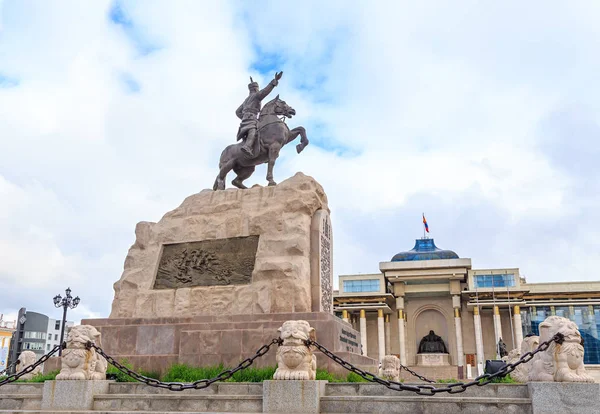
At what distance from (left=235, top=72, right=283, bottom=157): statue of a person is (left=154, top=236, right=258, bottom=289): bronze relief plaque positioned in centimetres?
262

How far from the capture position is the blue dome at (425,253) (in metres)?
50.1

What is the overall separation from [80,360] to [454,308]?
135 ft

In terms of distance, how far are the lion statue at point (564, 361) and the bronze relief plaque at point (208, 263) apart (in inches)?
244

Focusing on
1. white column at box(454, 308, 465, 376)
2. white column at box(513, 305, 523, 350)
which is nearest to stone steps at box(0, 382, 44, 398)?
white column at box(454, 308, 465, 376)

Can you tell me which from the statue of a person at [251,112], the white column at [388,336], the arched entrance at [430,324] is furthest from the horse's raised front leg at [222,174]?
the arched entrance at [430,324]

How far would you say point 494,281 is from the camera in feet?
146

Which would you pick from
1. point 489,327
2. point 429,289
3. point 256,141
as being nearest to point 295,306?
point 256,141

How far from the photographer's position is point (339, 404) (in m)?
6.61

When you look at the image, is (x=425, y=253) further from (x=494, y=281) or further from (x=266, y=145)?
(x=266, y=145)

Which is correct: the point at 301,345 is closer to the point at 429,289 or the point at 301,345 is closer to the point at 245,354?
the point at 245,354

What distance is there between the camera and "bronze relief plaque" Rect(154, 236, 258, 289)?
1136 centimetres

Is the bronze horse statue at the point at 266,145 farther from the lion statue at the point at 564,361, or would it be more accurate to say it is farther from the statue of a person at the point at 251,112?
the lion statue at the point at 564,361

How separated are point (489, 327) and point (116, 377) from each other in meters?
43.3

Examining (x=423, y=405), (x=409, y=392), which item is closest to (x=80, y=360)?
(x=409, y=392)
